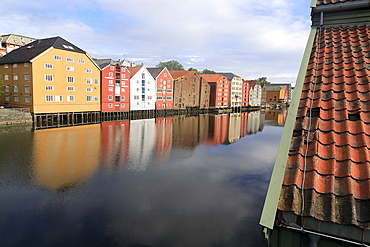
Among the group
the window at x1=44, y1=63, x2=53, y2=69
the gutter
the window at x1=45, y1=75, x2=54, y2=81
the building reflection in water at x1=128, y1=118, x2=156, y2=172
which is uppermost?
the window at x1=44, y1=63, x2=53, y2=69

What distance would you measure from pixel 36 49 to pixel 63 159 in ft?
89.9

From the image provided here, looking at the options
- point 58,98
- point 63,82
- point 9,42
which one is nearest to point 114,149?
point 58,98

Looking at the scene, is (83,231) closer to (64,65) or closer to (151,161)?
(151,161)

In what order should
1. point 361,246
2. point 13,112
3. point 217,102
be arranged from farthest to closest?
point 217,102 < point 13,112 < point 361,246

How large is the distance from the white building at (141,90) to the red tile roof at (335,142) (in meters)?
47.8

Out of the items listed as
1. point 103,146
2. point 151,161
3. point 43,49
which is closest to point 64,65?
point 43,49

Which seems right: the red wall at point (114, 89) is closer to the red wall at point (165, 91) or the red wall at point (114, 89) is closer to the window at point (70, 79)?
the window at point (70, 79)

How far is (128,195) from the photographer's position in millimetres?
11648

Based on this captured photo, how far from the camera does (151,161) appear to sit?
1767 cm

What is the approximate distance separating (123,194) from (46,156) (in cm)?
981

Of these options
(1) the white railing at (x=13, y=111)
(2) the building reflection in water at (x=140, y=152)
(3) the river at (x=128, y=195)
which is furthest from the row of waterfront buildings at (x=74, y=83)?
(2) the building reflection in water at (x=140, y=152)

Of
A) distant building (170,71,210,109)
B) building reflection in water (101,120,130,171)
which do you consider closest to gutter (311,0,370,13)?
building reflection in water (101,120,130,171)

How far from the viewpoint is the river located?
336 inches

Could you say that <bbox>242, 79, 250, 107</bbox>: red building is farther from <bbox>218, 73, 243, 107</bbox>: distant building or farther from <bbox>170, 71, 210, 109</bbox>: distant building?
<bbox>170, 71, 210, 109</bbox>: distant building
